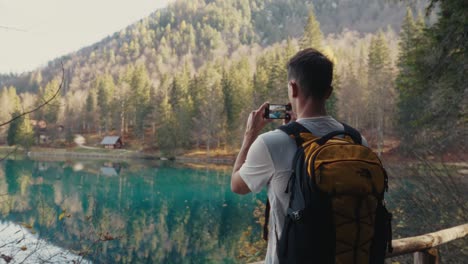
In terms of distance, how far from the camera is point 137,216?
1516cm

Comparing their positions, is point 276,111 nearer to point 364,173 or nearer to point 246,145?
point 246,145

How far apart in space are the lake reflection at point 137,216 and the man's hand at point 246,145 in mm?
3001

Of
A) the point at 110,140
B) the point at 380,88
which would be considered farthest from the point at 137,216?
the point at 110,140

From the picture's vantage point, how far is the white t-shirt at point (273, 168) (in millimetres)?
1359

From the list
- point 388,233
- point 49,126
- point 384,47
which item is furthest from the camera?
point 49,126

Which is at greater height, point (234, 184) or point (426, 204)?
point (234, 184)

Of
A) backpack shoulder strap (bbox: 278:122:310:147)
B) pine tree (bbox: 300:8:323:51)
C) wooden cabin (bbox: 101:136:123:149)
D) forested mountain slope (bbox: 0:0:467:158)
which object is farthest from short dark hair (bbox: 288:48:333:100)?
wooden cabin (bbox: 101:136:123:149)

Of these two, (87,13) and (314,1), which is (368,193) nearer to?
(87,13)

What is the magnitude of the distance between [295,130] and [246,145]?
0.70ft

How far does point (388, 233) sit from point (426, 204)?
4401 millimetres

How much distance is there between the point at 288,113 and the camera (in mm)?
1608

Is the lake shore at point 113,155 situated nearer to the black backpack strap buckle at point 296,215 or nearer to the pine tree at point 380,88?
the pine tree at point 380,88

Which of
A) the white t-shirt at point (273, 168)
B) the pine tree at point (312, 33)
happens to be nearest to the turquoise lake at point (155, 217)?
the white t-shirt at point (273, 168)

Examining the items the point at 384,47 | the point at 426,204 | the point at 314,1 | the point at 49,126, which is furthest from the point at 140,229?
the point at 314,1
